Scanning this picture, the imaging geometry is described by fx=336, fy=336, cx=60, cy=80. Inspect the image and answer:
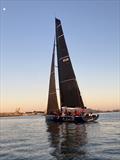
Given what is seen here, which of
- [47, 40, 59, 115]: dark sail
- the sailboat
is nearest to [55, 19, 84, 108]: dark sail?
the sailboat

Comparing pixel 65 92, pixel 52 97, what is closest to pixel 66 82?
pixel 65 92

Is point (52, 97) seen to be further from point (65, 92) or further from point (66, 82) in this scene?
point (66, 82)

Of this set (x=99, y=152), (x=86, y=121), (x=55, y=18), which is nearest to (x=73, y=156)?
(x=99, y=152)

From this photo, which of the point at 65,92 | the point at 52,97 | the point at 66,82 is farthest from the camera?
the point at 52,97

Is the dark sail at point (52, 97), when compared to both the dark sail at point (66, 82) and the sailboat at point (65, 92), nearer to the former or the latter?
the sailboat at point (65, 92)

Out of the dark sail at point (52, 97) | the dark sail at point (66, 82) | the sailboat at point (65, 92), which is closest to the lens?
the sailboat at point (65, 92)

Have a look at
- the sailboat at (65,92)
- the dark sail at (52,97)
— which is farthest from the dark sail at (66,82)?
the dark sail at (52,97)

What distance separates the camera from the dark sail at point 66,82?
250ft

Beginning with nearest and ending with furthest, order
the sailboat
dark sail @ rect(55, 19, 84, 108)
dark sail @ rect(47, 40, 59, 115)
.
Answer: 1. the sailboat
2. dark sail @ rect(55, 19, 84, 108)
3. dark sail @ rect(47, 40, 59, 115)

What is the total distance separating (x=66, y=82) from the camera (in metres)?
76.5

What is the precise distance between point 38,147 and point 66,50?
148ft

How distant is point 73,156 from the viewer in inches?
1169

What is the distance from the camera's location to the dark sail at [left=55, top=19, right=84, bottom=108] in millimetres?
76062

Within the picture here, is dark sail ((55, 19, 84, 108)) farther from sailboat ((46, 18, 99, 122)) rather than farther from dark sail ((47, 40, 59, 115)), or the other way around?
dark sail ((47, 40, 59, 115))
